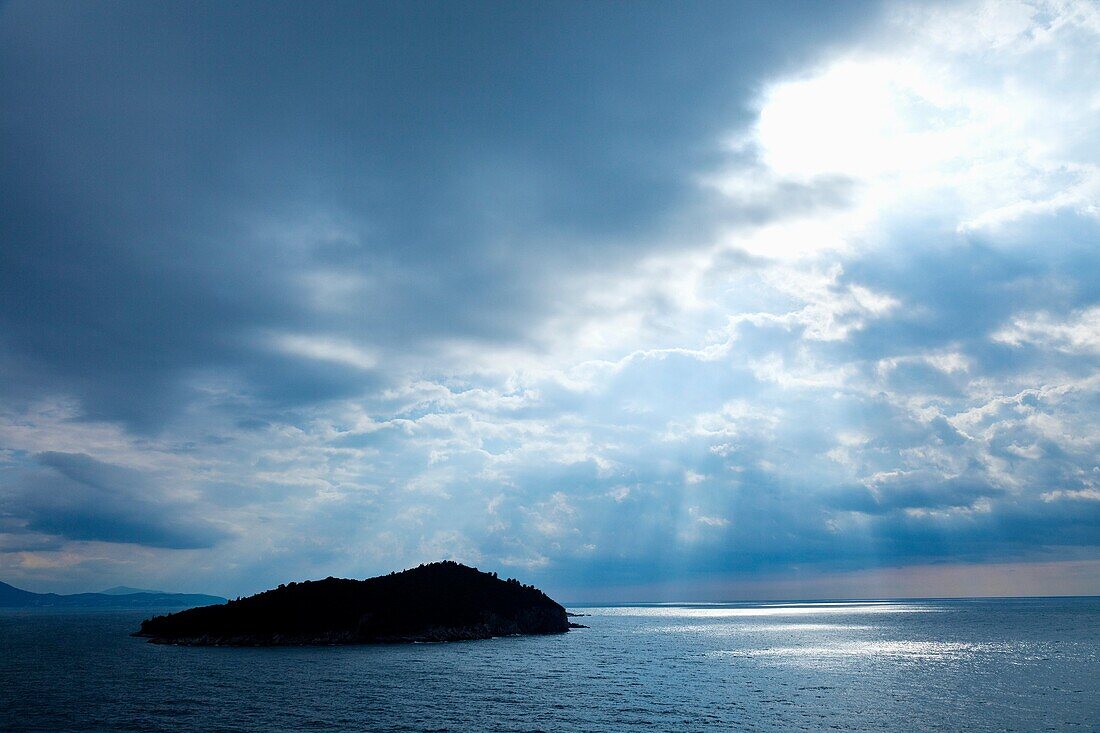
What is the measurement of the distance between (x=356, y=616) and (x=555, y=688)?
91300 mm

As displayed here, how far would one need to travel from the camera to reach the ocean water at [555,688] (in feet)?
207

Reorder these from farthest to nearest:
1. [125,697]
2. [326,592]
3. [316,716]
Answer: [326,592], [125,697], [316,716]

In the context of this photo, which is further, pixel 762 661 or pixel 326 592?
pixel 326 592

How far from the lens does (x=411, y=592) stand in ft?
577

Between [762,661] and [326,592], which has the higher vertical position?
[326,592]

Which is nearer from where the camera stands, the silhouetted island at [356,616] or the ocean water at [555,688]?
the ocean water at [555,688]

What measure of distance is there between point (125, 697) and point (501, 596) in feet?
405

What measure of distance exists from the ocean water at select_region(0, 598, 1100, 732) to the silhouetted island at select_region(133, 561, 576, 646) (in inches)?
515

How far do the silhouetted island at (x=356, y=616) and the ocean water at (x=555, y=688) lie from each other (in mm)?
13091

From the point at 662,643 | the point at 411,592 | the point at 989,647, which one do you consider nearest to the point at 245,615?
the point at 411,592

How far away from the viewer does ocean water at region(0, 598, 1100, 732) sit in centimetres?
6319

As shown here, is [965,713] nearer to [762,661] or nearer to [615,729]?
[615,729]

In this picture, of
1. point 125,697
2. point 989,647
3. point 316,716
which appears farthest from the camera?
point 989,647

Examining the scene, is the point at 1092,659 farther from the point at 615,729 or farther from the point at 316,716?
the point at 316,716
